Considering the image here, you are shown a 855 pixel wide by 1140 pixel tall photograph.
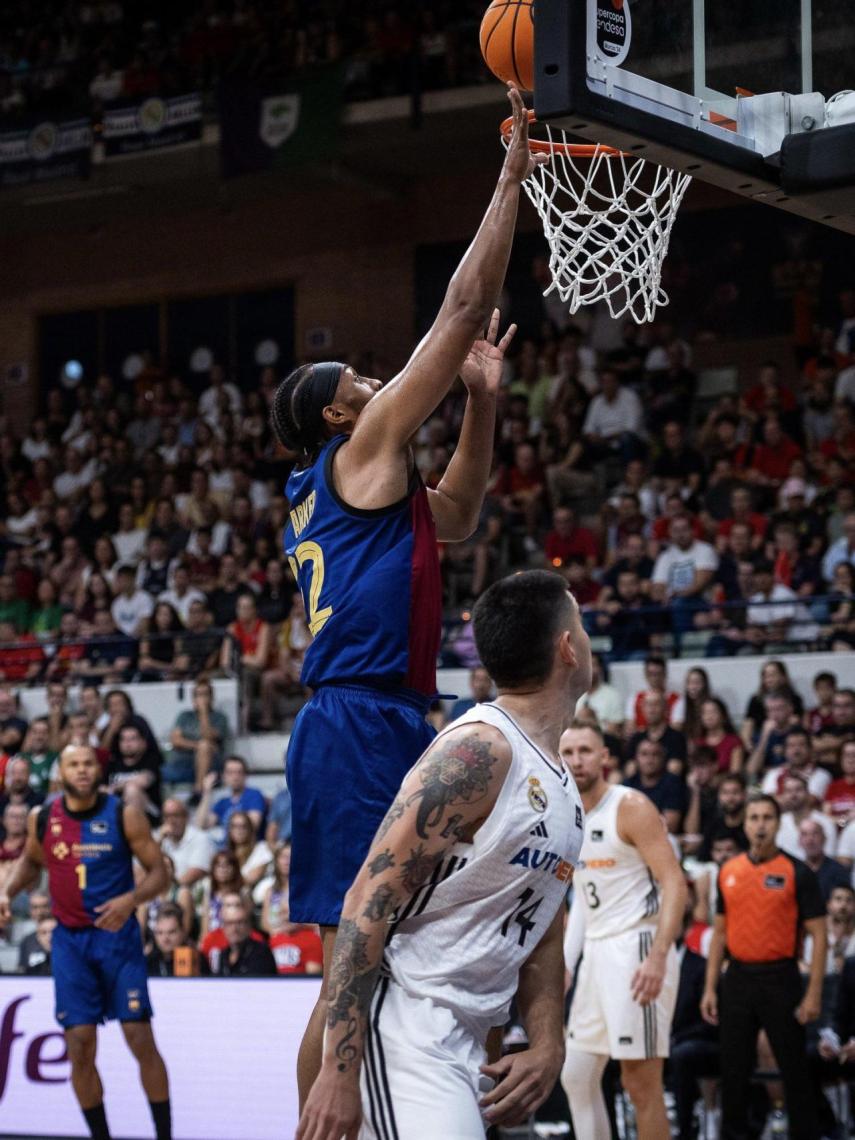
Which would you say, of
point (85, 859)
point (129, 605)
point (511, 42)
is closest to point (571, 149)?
point (511, 42)

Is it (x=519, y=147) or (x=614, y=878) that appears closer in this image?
(x=519, y=147)

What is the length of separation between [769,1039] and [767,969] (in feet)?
1.23

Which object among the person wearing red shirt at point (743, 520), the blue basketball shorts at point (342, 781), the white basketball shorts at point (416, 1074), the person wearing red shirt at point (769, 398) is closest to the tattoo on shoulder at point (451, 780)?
the white basketball shorts at point (416, 1074)

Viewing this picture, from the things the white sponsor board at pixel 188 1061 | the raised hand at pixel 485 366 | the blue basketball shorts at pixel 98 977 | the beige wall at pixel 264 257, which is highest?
the beige wall at pixel 264 257

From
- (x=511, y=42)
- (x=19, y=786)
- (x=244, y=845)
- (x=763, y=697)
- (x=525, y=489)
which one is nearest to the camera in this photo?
(x=511, y=42)

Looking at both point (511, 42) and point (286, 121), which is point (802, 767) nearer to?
point (511, 42)

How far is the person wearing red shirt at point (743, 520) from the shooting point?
14.1 m

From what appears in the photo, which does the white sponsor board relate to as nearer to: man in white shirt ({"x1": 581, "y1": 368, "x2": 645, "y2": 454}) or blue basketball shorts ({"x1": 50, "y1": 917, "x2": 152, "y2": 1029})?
blue basketball shorts ({"x1": 50, "y1": 917, "x2": 152, "y2": 1029})

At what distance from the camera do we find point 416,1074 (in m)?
3.27

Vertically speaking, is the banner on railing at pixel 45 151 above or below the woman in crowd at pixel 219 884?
above

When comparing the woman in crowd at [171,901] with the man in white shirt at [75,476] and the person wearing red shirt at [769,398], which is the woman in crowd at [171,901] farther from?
the man in white shirt at [75,476]

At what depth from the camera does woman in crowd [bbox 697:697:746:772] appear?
1202 cm

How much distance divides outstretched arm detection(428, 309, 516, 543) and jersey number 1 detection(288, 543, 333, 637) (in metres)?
0.51

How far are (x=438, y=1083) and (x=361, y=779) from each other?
3.49 feet
